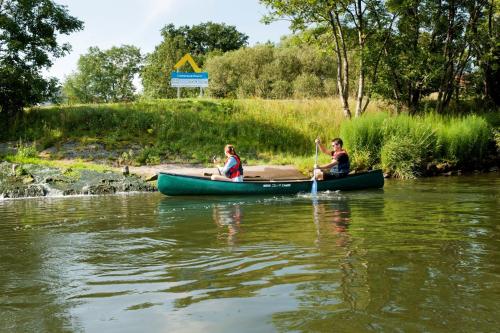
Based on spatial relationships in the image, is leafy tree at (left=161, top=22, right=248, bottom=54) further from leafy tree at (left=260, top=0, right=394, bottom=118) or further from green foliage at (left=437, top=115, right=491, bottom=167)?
green foliage at (left=437, top=115, right=491, bottom=167)

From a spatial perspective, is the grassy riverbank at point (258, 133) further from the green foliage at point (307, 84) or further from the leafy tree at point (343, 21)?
the green foliage at point (307, 84)

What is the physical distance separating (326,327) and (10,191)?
1321 cm

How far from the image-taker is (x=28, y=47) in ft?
75.2

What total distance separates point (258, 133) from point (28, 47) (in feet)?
33.8

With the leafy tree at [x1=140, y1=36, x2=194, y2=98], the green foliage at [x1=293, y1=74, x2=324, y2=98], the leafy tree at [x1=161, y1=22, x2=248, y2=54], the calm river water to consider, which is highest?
the leafy tree at [x1=161, y1=22, x2=248, y2=54]

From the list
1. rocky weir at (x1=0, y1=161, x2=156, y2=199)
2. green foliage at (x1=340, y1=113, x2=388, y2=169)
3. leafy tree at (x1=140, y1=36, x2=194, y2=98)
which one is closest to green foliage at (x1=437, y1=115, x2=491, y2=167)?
green foliage at (x1=340, y1=113, x2=388, y2=169)

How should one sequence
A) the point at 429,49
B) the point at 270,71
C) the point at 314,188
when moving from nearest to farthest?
1. the point at 314,188
2. the point at 429,49
3. the point at 270,71

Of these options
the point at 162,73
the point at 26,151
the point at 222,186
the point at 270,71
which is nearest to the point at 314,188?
the point at 222,186

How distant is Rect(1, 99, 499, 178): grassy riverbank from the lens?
1848 centimetres

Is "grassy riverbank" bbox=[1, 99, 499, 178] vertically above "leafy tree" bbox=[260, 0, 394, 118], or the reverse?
"leafy tree" bbox=[260, 0, 394, 118]

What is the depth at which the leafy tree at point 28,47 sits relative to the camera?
22188 millimetres

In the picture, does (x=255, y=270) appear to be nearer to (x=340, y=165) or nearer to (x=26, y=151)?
(x=340, y=165)

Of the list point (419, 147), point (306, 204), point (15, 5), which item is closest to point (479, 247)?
point (306, 204)

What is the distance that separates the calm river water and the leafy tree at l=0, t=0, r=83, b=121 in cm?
1299
